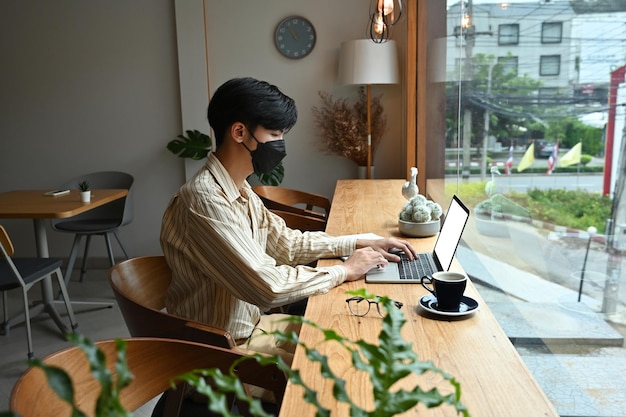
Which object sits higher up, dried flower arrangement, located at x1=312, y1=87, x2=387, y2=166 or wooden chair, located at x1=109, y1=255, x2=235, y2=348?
dried flower arrangement, located at x1=312, y1=87, x2=387, y2=166

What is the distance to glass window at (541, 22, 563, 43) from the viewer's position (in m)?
1.42

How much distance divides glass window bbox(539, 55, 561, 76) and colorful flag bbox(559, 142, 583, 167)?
215mm

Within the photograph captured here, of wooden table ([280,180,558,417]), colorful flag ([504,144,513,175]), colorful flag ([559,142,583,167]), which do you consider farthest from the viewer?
colorful flag ([504,144,513,175])

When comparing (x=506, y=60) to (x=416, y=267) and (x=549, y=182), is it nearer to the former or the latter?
(x=549, y=182)

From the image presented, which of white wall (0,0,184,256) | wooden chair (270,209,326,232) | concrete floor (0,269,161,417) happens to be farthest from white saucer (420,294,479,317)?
white wall (0,0,184,256)

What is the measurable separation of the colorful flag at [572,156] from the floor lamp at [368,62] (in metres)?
3.24

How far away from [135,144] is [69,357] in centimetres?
443

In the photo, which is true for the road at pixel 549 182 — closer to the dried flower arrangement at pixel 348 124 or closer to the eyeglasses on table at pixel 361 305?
the eyeglasses on table at pixel 361 305

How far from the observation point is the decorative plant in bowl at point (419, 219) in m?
2.39

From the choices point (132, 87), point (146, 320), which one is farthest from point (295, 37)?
point (146, 320)

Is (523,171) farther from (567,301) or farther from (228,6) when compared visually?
(228,6)

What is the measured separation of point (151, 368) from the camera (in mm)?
1300

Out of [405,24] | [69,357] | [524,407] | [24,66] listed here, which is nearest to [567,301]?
→ [524,407]

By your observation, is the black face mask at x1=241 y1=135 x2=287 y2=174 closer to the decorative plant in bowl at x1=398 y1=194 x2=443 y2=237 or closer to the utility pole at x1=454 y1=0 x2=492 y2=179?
the decorative plant in bowl at x1=398 y1=194 x2=443 y2=237
